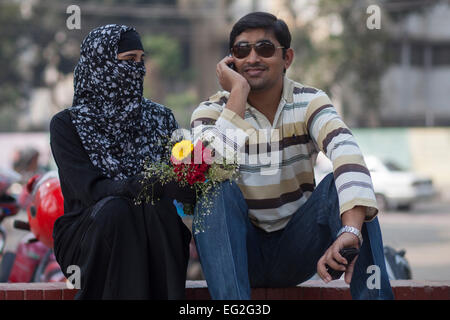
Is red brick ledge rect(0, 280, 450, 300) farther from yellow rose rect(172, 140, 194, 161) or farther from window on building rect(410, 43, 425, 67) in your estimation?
window on building rect(410, 43, 425, 67)

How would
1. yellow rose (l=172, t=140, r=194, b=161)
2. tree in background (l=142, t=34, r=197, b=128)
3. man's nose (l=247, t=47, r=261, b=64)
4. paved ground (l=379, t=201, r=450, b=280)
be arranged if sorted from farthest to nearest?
tree in background (l=142, t=34, r=197, b=128) < paved ground (l=379, t=201, r=450, b=280) < man's nose (l=247, t=47, r=261, b=64) < yellow rose (l=172, t=140, r=194, b=161)

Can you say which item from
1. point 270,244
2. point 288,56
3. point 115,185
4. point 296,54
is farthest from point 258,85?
point 296,54

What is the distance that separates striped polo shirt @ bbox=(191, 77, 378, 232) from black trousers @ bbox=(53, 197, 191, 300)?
39 centimetres

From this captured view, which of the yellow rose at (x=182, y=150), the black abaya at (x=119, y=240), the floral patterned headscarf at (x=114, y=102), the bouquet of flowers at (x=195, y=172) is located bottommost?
the black abaya at (x=119, y=240)

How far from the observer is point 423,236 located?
1128cm

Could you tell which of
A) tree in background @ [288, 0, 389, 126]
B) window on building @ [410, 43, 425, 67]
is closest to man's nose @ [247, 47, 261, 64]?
tree in background @ [288, 0, 389, 126]

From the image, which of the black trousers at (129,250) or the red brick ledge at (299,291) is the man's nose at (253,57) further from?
the red brick ledge at (299,291)

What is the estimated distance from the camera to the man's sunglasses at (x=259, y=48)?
301 cm

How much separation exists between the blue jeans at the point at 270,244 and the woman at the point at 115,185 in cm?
15

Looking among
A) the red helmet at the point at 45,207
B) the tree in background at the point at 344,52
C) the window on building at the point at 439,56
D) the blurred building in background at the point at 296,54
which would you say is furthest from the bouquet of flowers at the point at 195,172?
the window on building at the point at 439,56

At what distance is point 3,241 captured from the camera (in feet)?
15.6

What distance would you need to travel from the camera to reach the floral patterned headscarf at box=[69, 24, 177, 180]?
9.43 ft

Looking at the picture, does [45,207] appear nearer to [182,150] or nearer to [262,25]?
[182,150]

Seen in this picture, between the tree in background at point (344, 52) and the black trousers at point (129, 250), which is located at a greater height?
the tree in background at point (344, 52)
